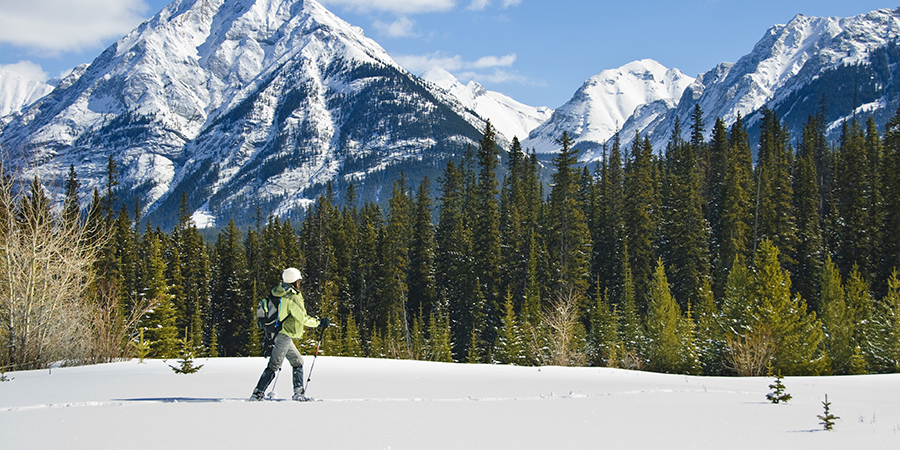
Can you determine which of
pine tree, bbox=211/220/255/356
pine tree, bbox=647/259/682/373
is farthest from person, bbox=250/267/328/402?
pine tree, bbox=211/220/255/356

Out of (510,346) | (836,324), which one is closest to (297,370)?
(510,346)

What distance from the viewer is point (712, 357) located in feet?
74.1

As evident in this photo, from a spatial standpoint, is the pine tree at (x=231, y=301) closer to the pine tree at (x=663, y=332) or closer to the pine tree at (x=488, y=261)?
the pine tree at (x=488, y=261)

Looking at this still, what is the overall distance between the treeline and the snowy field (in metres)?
19.4

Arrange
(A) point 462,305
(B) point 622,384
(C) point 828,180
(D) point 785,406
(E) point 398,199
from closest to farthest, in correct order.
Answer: (D) point 785,406
(B) point 622,384
(A) point 462,305
(E) point 398,199
(C) point 828,180

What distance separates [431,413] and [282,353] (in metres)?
2.36

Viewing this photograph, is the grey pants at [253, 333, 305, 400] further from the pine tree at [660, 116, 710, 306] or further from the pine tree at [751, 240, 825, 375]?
the pine tree at [660, 116, 710, 306]

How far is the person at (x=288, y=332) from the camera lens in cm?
786

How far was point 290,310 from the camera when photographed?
795 centimetres

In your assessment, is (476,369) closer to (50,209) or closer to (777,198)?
(50,209)

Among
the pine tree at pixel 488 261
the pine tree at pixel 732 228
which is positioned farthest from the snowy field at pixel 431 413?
the pine tree at pixel 732 228

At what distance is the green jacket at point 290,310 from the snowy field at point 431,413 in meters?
1.07

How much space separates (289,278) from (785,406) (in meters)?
7.26

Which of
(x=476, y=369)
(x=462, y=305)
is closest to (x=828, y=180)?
(x=462, y=305)
